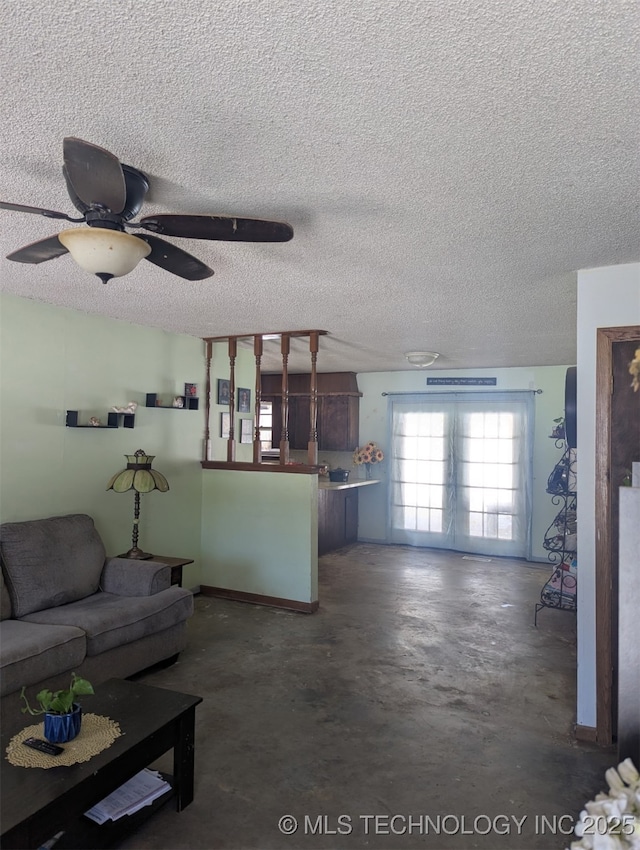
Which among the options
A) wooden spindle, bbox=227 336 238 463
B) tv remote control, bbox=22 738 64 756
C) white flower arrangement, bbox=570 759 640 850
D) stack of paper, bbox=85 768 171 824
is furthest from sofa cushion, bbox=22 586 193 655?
white flower arrangement, bbox=570 759 640 850

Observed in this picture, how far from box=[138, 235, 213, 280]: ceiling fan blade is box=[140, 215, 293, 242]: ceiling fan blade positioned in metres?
0.10

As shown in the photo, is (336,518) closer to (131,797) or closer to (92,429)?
(92,429)

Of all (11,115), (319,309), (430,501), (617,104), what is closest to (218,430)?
(319,309)

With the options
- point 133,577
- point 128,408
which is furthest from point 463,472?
point 133,577

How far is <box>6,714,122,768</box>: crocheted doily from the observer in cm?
185

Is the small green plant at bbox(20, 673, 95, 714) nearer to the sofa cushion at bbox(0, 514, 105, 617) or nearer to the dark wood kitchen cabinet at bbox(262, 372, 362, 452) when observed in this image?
the sofa cushion at bbox(0, 514, 105, 617)

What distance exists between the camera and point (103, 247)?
174 cm

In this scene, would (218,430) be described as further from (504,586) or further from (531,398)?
(531,398)

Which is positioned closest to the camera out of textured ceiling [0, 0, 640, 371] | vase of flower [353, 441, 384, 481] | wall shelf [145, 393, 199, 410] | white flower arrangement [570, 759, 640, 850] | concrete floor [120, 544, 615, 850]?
white flower arrangement [570, 759, 640, 850]

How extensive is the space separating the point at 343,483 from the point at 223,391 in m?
Result: 2.25

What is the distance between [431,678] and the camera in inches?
136

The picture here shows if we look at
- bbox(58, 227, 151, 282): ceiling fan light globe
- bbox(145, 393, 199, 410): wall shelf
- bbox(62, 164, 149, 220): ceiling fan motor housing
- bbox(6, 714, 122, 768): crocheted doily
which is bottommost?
bbox(6, 714, 122, 768): crocheted doily

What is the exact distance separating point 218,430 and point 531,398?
3.81m

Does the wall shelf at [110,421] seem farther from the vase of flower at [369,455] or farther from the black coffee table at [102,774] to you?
the vase of flower at [369,455]
